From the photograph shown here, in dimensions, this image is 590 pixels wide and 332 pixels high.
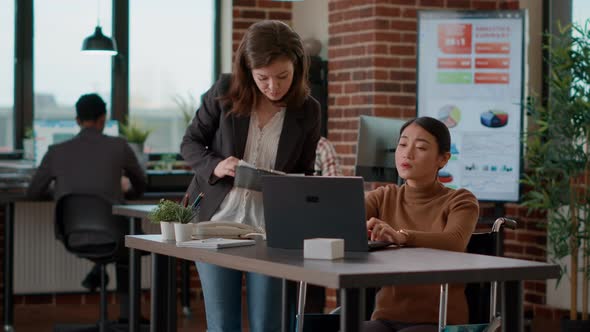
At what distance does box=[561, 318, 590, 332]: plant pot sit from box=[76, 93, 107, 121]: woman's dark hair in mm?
Result: 2792

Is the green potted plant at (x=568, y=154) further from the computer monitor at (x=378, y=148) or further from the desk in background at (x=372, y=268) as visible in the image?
the desk in background at (x=372, y=268)

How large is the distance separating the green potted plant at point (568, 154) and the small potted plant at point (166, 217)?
2.97 m

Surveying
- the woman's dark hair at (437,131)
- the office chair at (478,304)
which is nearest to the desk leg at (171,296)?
the office chair at (478,304)

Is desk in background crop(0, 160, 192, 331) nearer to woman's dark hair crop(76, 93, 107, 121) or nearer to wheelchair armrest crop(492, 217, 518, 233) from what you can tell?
woman's dark hair crop(76, 93, 107, 121)

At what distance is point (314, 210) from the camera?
8.71 ft

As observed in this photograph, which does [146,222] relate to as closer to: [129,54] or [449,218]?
[129,54]

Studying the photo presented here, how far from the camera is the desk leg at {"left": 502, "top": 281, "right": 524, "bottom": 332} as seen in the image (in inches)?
101

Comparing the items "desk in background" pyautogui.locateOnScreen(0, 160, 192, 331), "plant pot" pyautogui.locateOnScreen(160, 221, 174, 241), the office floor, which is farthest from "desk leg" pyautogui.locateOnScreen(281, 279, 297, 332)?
"desk in background" pyautogui.locateOnScreen(0, 160, 192, 331)

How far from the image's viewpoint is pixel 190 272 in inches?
283

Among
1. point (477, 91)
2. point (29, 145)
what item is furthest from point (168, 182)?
point (477, 91)

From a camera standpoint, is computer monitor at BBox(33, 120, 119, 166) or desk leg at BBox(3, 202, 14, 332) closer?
desk leg at BBox(3, 202, 14, 332)

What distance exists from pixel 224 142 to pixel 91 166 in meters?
2.32

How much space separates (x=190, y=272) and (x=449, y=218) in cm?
442

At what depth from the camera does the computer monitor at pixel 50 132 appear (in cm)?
670
